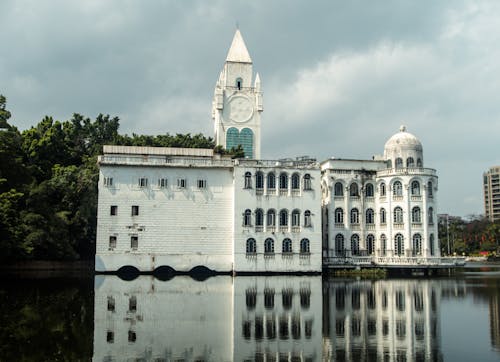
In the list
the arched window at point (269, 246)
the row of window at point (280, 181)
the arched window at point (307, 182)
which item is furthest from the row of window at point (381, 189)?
the arched window at point (269, 246)

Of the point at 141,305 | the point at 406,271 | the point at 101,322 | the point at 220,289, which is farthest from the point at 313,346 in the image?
the point at 406,271

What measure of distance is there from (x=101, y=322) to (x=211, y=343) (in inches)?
206

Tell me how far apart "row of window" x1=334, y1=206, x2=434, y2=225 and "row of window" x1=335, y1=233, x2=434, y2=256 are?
1256mm

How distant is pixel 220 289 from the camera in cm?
3091

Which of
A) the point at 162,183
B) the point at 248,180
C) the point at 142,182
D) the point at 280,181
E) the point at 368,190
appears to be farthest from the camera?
the point at 368,190

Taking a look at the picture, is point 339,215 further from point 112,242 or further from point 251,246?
point 112,242

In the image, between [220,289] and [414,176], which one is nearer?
[220,289]

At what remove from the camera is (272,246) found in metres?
43.6

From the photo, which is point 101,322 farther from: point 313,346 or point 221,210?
point 221,210

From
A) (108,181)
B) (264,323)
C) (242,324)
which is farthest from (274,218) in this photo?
(242,324)

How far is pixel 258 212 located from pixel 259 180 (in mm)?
2672

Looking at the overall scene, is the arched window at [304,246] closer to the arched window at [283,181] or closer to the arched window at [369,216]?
the arched window at [283,181]

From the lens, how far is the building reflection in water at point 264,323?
46.6 feet

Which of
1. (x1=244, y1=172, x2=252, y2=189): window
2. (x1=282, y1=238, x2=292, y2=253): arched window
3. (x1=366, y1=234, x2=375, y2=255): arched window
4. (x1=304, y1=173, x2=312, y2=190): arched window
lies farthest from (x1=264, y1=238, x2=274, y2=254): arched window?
(x1=366, y1=234, x2=375, y2=255): arched window
